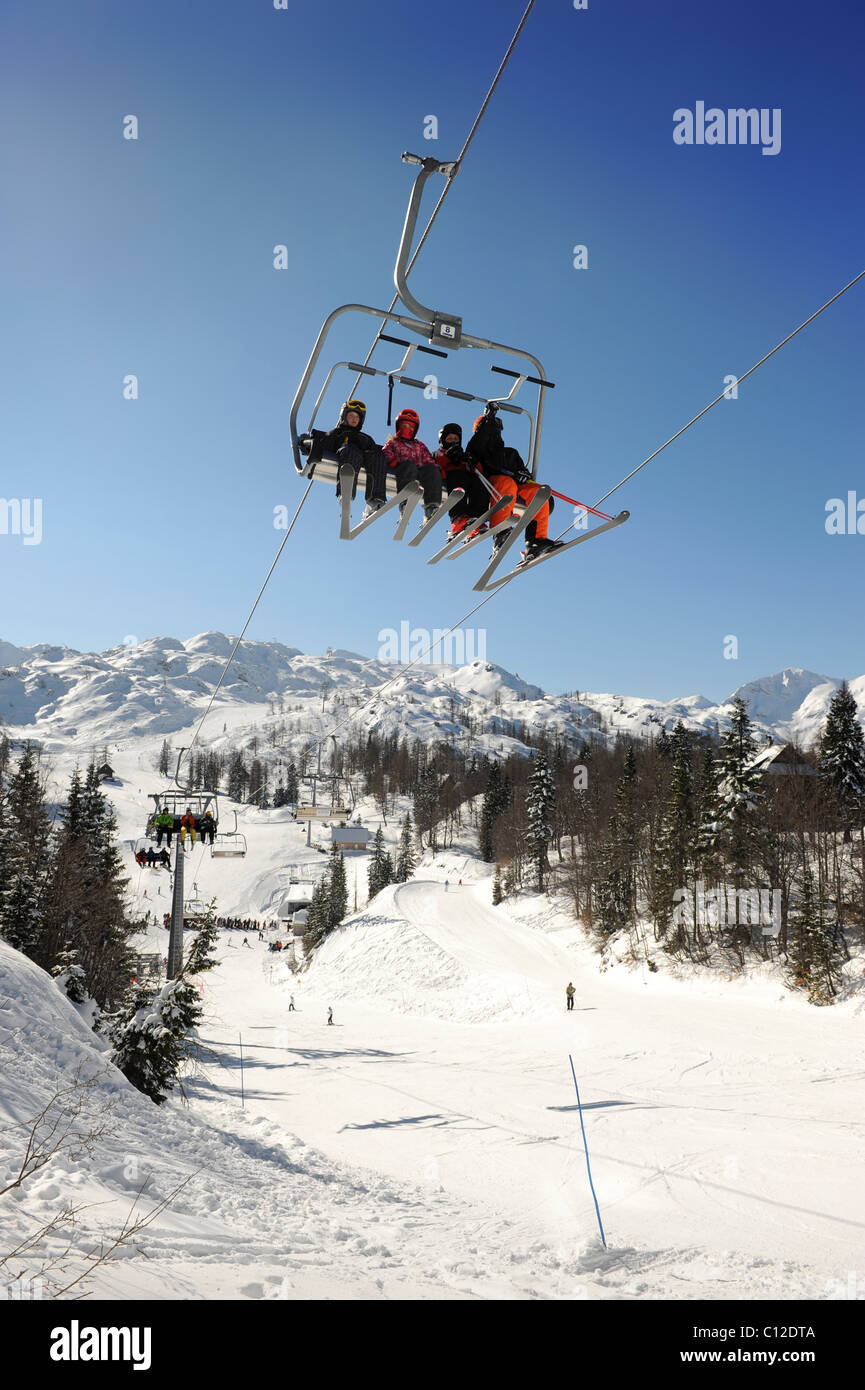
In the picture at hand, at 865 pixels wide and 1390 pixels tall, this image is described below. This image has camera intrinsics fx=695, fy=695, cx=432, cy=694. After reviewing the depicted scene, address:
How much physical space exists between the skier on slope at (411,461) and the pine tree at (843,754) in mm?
54617

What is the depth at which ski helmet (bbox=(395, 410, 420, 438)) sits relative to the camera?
23.6 ft

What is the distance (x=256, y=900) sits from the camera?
9388 cm

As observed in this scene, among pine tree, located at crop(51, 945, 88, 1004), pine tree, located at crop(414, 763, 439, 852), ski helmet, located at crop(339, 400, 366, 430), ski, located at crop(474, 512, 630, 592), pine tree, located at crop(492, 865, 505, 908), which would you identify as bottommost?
pine tree, located at crop(492, 865, 505, 908)

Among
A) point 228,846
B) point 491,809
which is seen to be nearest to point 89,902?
point 491,809

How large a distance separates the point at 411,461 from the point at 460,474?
0.64m

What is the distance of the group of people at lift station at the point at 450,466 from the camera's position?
681 centimetres

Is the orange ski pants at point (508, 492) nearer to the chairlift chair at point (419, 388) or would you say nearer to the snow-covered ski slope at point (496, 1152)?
the chairlift chair at point (419, 388)

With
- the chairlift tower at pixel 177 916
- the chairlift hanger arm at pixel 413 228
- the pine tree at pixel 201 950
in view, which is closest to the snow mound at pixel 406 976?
the chairlift tower at pixel 177 916

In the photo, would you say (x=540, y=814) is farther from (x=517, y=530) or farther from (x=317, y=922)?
(x=517, y=530)

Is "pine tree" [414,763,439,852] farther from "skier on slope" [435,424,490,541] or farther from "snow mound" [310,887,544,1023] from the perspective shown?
"skier on slope" [435,424,490,541]

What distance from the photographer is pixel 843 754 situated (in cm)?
5409

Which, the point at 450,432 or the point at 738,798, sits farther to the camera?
the point at 738,798

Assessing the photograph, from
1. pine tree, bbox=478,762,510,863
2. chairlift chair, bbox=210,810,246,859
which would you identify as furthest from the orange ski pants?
pine tree, bbox=478,762,510,863
